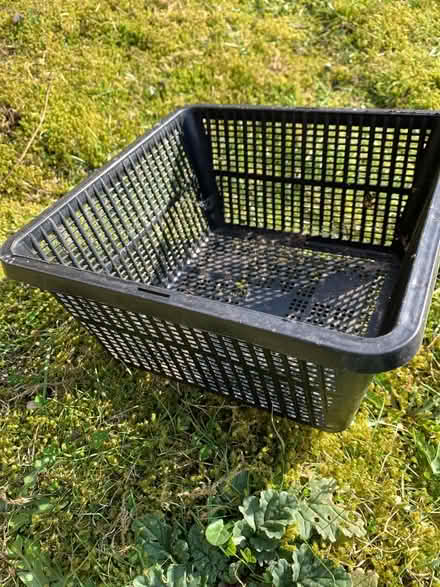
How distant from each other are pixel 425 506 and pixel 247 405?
52 cm

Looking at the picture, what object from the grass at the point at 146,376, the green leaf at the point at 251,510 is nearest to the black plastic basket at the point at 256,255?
the grass at the point at 146,376

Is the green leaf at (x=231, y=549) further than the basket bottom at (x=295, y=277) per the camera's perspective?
No

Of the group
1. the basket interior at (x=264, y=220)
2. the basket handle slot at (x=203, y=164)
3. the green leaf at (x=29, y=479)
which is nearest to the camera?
the green leaf at (x=29, y=479)

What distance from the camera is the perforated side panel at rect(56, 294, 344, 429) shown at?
98 centimetres

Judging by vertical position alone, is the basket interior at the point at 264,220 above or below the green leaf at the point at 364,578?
above

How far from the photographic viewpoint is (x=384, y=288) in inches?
61.7

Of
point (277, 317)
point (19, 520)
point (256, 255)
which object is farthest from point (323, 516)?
point (256, 255)

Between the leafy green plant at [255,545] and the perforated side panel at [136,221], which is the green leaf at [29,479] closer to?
the leafy green plant at [255,545]

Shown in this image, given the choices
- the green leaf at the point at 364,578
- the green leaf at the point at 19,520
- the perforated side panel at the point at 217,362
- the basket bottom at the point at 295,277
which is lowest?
the green leaf at the point at 364,578

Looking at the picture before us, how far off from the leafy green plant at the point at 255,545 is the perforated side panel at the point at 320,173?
994 millimetres

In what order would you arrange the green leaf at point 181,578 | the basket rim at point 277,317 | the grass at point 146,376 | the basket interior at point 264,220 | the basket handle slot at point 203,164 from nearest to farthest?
the basket rim at point 277,317
the green leaf at point 181,578
the grass at point 146,376
the basket interior at point 264,220
the basket handle slot at point 203,164

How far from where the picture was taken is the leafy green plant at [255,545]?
979 mm

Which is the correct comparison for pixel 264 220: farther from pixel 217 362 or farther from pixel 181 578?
pixel 181 578

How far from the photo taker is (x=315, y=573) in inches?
38.2
